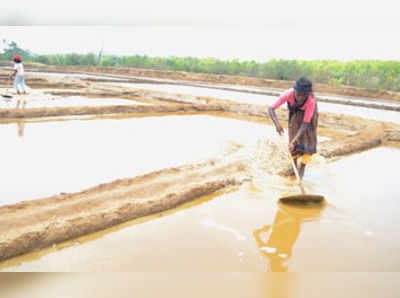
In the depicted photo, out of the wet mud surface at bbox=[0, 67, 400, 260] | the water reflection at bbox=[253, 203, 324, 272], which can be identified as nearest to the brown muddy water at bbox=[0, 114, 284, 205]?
the wet mud surface at bbox=[0, 67, 400, 260]

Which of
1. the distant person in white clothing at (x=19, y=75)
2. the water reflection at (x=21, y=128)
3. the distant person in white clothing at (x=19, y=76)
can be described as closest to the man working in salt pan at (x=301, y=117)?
the water reflection at (x=21, y=128)

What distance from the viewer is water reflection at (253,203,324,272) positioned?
2.10 m

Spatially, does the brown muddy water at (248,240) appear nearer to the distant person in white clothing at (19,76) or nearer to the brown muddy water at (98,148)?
the brown muddy water at (98,148)

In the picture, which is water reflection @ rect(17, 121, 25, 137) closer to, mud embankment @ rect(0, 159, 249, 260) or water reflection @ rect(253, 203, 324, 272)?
mud embankment @ rect(0, 159, 249, 260)

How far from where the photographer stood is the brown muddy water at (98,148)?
3.12 m

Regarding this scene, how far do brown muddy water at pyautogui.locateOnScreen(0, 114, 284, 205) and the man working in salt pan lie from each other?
1312 millimetres

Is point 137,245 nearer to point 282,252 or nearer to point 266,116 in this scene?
point 282,252

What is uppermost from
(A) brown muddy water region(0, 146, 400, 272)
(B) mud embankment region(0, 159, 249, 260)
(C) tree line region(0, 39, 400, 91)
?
(C) tree line region(0, 39, 400, 91)

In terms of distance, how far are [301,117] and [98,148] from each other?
256cm

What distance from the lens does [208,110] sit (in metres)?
8.73

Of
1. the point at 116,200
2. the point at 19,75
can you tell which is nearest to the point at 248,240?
the point at 116,200

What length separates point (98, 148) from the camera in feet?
14.2

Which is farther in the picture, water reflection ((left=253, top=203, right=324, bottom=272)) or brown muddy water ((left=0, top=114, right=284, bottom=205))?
brown muddy water ((left=0, top=114, right=284, bottom=205))

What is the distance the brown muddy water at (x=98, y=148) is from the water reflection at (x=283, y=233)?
1.51 metres
